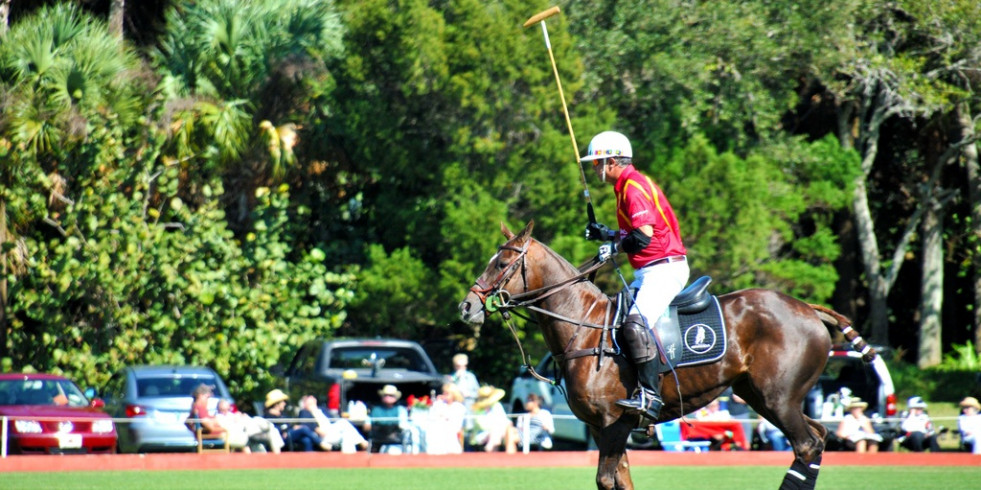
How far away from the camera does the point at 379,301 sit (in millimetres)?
21953

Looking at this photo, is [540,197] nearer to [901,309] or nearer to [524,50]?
[524,50]

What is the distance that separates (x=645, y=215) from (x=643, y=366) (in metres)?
1.07

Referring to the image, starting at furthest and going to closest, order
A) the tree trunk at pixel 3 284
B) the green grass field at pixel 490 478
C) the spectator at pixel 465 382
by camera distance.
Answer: the tree trunk at pixel 3 284
the spectator at pixel 465 382
the green grass field at pixel 490 478

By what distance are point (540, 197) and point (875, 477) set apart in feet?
29.0

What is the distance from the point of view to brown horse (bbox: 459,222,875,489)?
8773mm

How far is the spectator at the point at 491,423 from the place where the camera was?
17.4 m

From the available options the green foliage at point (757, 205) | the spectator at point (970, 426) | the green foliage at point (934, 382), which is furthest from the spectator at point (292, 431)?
the green foliage at point (934, 382)

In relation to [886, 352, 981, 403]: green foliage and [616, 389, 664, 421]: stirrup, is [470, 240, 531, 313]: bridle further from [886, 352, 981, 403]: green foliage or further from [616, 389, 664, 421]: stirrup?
[886, 352, 981, 403]: green foliage

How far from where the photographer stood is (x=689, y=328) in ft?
30.1

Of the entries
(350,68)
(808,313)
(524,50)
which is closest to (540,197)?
(524,50)

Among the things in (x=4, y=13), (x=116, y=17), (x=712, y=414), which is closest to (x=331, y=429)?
(x=712, y=414)

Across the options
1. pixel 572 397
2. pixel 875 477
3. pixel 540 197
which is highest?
pixel 540 197

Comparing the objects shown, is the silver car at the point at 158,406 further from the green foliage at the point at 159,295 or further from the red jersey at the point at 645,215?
the red jersey at the point at 645,215

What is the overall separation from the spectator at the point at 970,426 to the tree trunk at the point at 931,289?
10.4 meters
